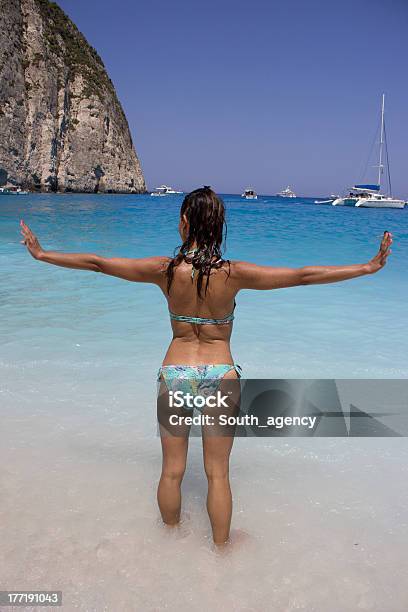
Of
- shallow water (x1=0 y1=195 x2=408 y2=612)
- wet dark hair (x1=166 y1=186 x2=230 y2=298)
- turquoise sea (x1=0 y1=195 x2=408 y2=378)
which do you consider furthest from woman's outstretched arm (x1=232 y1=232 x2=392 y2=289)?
turquoise sea (x1=0 y1=195 x2=408 y2=378)

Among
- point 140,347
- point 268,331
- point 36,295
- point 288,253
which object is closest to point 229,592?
point 140,347

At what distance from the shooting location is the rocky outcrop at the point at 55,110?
65875 mm

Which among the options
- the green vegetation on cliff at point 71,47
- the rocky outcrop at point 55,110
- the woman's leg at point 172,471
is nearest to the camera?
the woman's leg at point 172,471

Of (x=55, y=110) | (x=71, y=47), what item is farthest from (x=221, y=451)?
(x=71, y=47)

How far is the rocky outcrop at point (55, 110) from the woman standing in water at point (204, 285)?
69.1 metres

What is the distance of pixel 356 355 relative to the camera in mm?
6500

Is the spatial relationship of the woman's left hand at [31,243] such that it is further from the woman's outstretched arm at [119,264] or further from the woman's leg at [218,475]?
the woman's leg at [218,475]

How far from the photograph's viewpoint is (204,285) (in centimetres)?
254

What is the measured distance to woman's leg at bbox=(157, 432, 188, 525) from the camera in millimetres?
2719

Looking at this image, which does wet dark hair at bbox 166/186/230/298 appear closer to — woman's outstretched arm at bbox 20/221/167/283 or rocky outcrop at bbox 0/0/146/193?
woman's outstretched arm at bbox 20/221/167/283

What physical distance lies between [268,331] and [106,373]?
289 cm

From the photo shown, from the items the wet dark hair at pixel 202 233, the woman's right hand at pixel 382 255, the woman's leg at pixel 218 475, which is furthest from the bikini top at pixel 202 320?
the woman's right hand at pixel 382 255

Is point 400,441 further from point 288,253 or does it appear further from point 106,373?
point 288,253

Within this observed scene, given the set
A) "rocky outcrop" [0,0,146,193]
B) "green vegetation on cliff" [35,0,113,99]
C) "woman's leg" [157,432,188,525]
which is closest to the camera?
"woman's leg" [157,432,188,525]
